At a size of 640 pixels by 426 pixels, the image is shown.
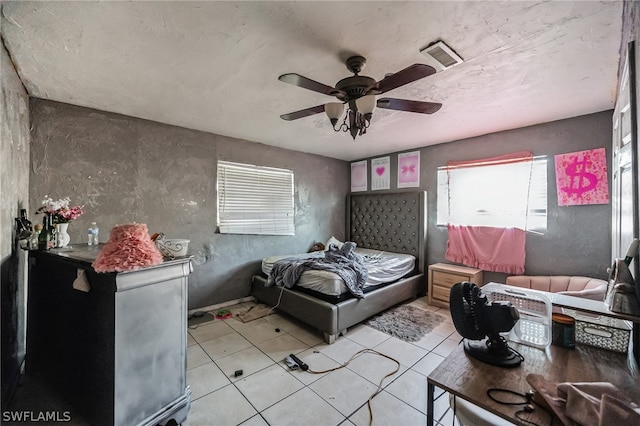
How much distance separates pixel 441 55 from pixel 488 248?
2803 mm

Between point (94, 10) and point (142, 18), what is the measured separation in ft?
0.73

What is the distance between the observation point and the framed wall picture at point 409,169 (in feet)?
14.1

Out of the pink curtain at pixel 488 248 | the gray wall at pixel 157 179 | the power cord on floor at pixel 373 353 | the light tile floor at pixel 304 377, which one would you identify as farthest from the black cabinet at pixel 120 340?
the pink curtain at pixel 488 248

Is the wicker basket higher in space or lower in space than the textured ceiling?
lower

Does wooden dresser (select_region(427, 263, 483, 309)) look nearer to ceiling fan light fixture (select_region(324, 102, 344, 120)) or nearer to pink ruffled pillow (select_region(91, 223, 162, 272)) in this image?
ceiling fan light fixture (select_region(324, 102, 344, 120))

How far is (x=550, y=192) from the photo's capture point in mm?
3086

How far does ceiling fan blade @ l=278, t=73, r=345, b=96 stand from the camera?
4.99 ft

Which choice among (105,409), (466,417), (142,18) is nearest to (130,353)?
(105,409)

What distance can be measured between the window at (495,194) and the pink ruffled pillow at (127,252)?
3.84 meters

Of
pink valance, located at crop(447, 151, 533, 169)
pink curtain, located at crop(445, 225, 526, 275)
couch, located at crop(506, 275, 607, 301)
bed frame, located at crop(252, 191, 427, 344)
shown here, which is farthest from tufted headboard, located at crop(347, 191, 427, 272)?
couch, located at crop(506, 275, 607, 301)

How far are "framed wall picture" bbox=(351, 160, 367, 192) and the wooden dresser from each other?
6.91 feet

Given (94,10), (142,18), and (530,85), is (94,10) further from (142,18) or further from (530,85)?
(530,85)

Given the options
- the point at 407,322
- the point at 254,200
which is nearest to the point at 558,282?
the point at 407,322

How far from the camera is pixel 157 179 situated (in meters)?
3.08
